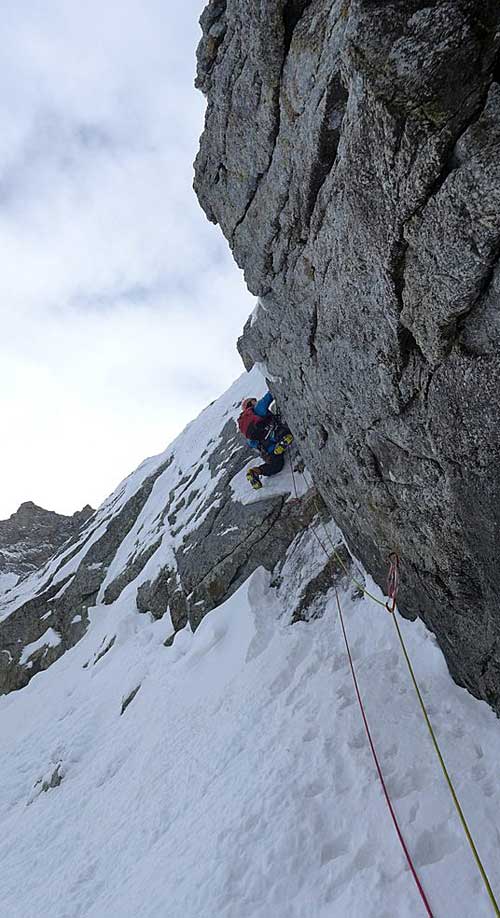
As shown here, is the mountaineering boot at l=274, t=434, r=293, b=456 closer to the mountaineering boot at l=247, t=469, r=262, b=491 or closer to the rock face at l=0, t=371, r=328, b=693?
the rock face at l=0, t=371, r=328, b=693

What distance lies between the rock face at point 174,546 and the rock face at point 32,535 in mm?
22595

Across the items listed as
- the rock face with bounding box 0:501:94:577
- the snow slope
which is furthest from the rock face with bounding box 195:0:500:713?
the rock face with bounding box 0:501:94:577

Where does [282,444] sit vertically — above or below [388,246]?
below

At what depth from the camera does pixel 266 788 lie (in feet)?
20.5

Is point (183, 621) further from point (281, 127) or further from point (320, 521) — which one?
point (281, 127)

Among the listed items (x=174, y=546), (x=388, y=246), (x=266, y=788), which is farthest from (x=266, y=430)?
(x=388, y=246)

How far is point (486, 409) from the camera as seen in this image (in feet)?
13.4

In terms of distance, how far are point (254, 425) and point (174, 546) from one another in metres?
6.51

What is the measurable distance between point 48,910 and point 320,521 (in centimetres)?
804

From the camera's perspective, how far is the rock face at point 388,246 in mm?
3543

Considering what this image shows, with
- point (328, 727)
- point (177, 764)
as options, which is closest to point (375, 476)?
point (328, 727)

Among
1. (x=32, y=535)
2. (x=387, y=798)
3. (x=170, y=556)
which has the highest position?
(x=32, y=535)

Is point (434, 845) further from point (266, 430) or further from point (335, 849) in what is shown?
point (266, 430)

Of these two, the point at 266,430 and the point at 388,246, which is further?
the point at 266,430
